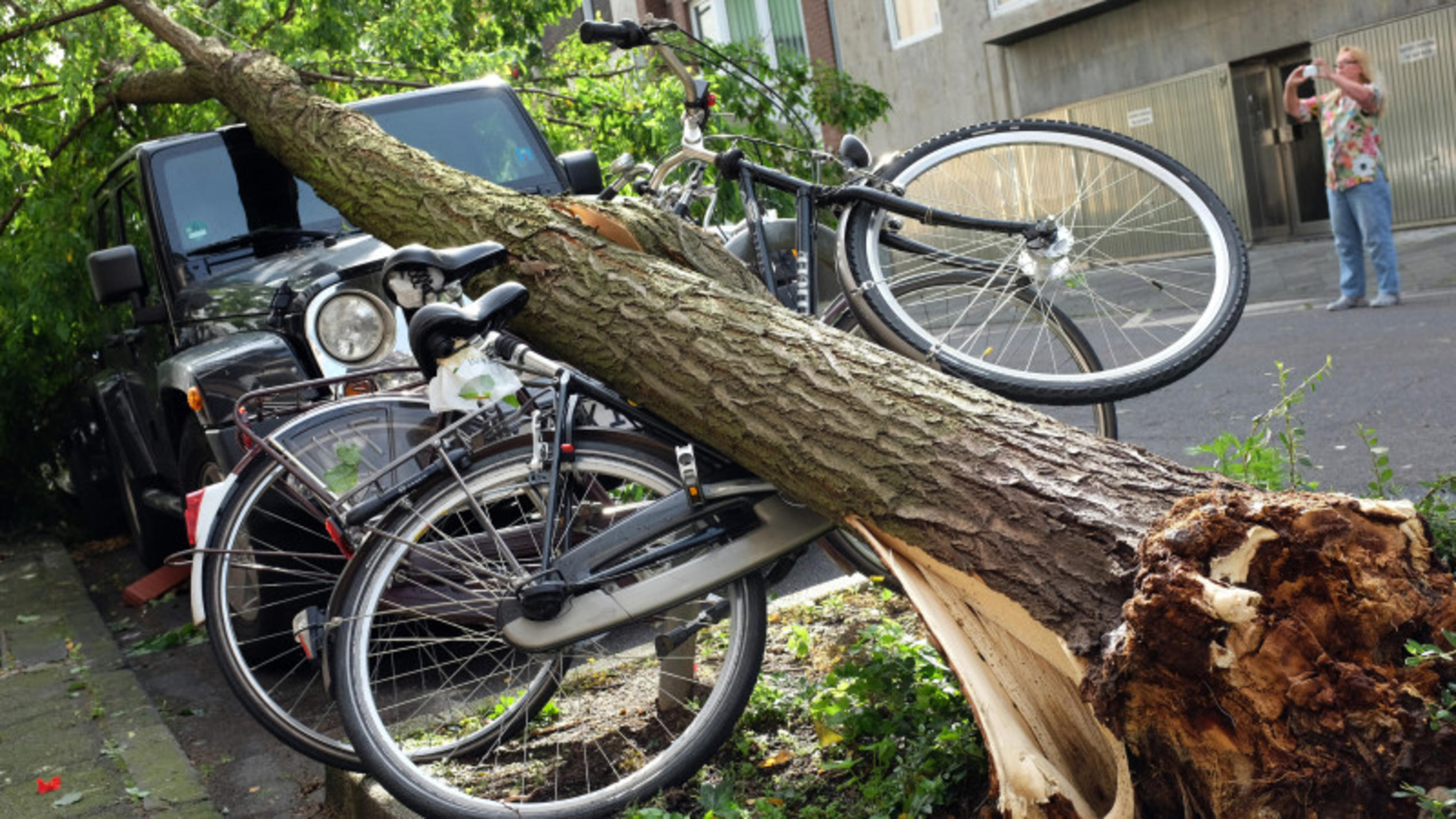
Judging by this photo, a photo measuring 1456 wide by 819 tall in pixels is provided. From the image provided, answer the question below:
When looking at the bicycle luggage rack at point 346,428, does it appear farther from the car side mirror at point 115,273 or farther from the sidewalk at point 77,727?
the car side mirror at point 115,273

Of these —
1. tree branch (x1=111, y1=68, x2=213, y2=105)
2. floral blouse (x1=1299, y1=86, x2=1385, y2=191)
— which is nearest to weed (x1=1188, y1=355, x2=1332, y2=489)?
tree branch (x1=111, y1=68, x2=213, y2=105)

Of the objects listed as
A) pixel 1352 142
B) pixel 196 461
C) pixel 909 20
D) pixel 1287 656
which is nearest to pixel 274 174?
pixel 196 461

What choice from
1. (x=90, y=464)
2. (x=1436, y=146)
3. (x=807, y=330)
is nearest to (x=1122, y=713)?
(x=807, y=330)

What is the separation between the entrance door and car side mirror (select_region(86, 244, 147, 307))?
15032 millimetres

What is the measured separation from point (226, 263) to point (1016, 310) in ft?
12.3

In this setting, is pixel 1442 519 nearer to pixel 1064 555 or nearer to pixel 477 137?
pixel 1064 555

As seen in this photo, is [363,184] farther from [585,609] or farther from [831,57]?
[831,57]

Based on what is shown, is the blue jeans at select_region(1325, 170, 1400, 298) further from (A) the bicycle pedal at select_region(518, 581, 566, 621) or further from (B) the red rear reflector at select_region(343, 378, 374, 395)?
(A) the bicycle pedal at select_region(518, 581, 566, 621)

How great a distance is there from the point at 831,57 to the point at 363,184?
20218mm

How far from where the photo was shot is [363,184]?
4402 mm

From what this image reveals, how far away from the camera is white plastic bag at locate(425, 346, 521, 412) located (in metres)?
3.41

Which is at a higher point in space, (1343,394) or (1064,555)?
(1064,555)

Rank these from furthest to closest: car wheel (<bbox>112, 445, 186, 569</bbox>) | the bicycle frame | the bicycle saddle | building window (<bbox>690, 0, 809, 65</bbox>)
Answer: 1. building window (<bbox>690, 0, 809, 65</bbox>)
2. car wheel (<bbox>112, 445, 186, 569</bbox>)
3. the bicycle frame
4. the bicycle saddle

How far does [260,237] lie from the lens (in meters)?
6.38
